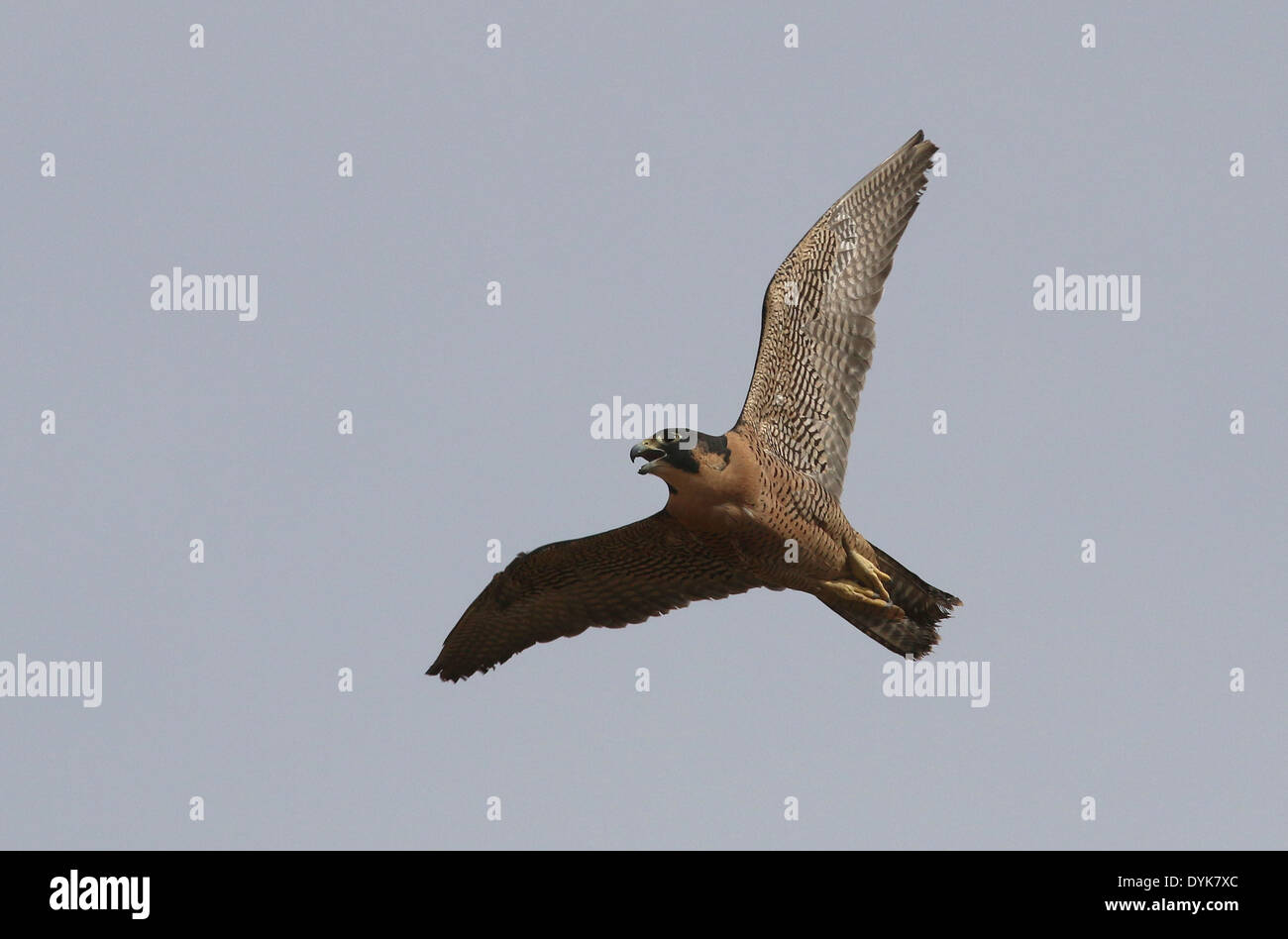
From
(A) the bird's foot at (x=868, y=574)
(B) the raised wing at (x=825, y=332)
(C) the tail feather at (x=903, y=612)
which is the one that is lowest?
(C) the tail feather at (x=903, y=612)

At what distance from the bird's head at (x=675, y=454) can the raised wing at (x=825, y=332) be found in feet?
5.04

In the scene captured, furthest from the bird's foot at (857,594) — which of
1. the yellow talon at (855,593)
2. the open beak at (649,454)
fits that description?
the open beak at (649,454)

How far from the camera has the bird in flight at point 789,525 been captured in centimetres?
2400

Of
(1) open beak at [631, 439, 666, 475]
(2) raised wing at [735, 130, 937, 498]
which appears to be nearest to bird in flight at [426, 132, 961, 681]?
(2) raised wing at [735, 130, 937, 498]

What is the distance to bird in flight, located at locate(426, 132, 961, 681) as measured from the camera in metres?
24.0

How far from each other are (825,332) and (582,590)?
422 centimetres

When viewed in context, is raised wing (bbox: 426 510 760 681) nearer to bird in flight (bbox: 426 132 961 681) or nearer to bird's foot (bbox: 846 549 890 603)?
bird in flight (bbox: 426 132 961 681)

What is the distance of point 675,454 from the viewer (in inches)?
902

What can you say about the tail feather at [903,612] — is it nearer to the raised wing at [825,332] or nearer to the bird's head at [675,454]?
the raised wing at [825,332]

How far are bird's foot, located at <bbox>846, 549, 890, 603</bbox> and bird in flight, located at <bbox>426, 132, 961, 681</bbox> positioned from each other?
2 cm

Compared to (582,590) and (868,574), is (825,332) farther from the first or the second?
(582,590)
